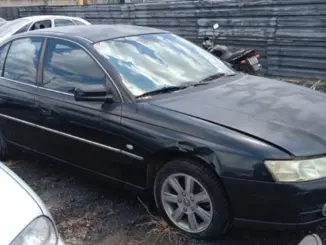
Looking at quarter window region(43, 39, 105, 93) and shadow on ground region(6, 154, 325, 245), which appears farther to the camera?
quarter window region(43, 39, 105, 93)

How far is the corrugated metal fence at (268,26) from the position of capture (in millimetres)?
9094

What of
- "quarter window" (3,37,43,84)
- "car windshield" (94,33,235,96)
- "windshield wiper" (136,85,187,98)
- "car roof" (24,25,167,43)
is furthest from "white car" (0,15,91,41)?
"windshield wiper" (136,85,187,98)

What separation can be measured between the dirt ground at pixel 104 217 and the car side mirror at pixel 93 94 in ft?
2.57

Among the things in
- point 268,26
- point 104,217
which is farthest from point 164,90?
point 268,26

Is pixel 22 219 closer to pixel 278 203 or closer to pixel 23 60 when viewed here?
pixel 278 203

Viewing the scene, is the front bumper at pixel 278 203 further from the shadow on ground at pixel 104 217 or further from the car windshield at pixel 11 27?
the car windshield at pixel 11 27

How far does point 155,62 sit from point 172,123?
Answer: 916 mm

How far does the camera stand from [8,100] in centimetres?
464

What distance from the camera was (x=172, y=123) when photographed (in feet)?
10.7

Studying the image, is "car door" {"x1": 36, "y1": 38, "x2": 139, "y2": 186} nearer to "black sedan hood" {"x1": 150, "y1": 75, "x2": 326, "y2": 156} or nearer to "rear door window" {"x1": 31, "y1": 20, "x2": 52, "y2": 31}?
"black sedan hood" {"x1": 150, "y1": 75, "x2": 326, "y2": 156}

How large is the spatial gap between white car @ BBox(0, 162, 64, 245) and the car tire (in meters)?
1.20

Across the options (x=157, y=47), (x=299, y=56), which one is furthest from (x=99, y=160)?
(x=299, y=56)

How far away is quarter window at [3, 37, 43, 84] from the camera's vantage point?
14.6 ft

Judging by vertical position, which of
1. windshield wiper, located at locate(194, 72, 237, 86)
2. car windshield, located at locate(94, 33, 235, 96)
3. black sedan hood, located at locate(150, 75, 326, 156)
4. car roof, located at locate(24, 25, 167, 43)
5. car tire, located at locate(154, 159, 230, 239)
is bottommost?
car tire, located at locate(154, 159, 230, 239)
